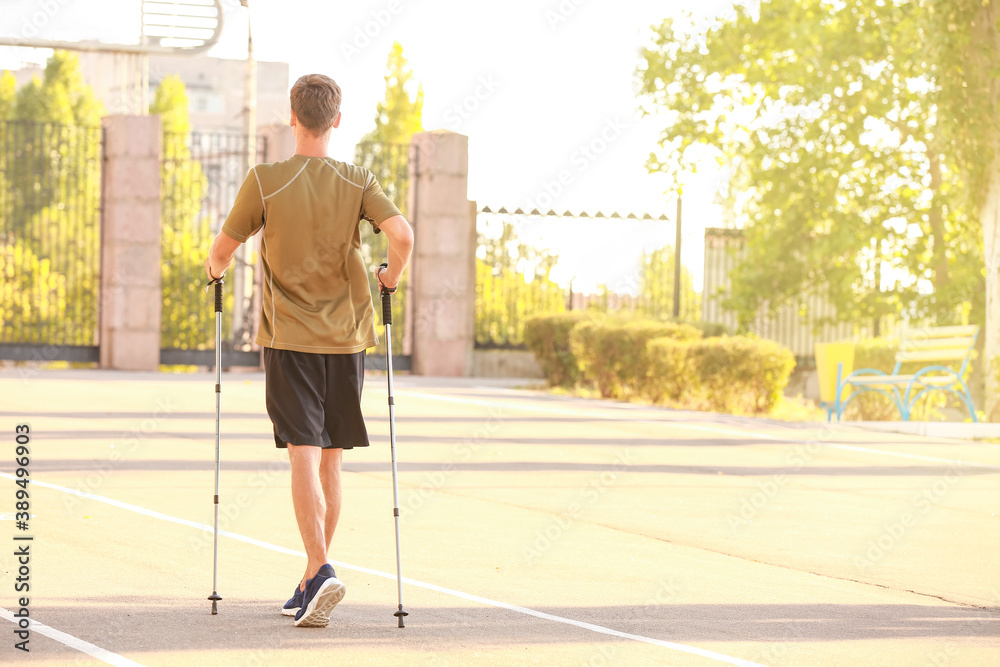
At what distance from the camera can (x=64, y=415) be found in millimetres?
12727

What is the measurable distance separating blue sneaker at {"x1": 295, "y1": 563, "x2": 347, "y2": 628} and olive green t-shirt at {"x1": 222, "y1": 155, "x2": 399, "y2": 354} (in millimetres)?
892

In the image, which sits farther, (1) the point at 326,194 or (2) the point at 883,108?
(2) the point at 883,108

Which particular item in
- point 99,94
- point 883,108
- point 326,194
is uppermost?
point 99,94

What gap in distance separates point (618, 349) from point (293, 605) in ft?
41.1

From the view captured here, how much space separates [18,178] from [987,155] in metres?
14.4

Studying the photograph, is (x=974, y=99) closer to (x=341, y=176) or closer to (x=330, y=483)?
(x=341, y=176)

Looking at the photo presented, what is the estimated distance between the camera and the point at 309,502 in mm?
5094

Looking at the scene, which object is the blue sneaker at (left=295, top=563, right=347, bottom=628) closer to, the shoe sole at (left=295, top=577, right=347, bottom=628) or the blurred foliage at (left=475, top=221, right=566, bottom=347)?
the shoe sole at (left=295, top=577, right=347, bottom=628)

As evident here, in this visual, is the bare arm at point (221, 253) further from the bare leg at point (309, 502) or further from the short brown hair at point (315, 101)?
the bare leg at point (309, 502)

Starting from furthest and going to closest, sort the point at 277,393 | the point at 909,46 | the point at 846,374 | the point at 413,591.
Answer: the point at 909,46 < the point at 846,374 < the point at 413,591 < the point at 277,393

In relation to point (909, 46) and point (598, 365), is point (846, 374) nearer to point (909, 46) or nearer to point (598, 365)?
point (598, 365)

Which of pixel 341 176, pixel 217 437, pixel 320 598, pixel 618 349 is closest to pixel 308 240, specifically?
pixel 341 176

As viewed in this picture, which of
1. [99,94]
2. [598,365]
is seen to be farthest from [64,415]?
[99,94]

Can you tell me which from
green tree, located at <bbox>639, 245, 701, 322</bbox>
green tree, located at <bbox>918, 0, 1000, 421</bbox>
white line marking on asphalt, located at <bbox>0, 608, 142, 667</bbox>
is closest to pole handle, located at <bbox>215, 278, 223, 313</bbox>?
white line marking on asphalt, located at <bbox>0, 608, 142, 667</bbox>
